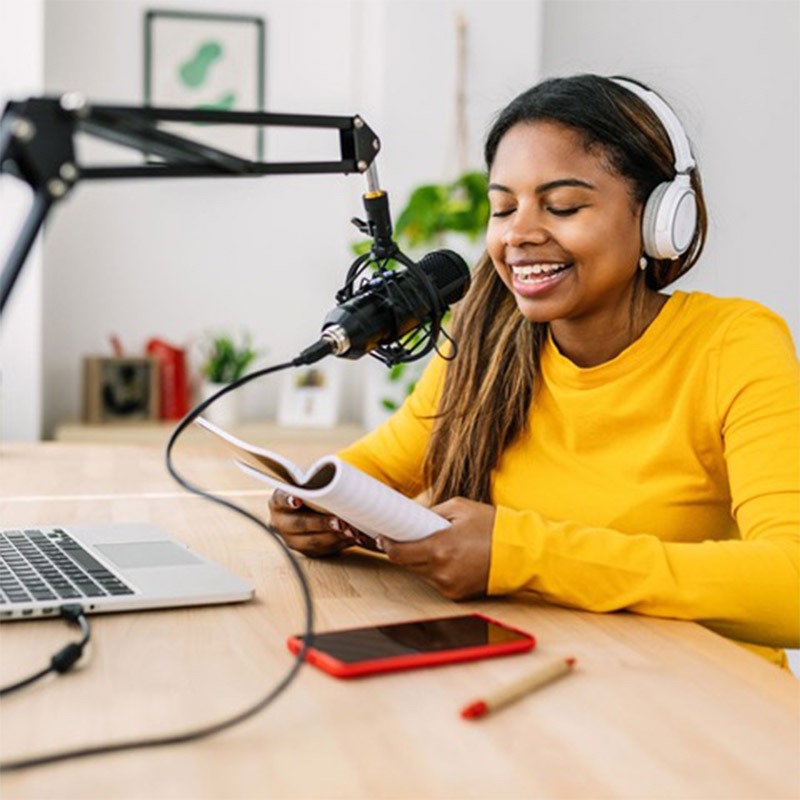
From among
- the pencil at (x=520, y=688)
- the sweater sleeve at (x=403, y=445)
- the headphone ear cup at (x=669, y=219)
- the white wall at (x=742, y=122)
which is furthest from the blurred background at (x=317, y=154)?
the pencil at (x=520, y=688)

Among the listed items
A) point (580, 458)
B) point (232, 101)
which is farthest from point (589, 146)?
point (232, 101)

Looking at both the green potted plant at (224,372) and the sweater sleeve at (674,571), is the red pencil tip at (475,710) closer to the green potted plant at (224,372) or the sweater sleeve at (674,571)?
the sweater sleeve at (674,571)

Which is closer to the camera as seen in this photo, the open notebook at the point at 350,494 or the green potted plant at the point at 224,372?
the open notebook at the point at 350,494

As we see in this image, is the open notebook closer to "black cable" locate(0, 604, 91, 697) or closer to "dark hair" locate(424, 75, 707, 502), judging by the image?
"black cable" locate(0, 604, 91, 697)

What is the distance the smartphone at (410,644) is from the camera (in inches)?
35.5

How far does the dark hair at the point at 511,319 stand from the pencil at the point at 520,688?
1.93 ft

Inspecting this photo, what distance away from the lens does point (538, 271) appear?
141cm

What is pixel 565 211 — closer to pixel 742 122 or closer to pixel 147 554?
pixel 147 554

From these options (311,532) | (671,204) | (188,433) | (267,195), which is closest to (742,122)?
(267,195)

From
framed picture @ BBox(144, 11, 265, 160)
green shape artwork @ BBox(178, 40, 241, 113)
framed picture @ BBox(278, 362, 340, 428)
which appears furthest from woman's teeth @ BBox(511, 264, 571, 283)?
green shape artwork @ BBox(178, 40, 241, 113)

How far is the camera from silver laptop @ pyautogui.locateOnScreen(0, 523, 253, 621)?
105 centimetres

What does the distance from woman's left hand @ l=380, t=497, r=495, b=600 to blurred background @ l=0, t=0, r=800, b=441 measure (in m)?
2.16

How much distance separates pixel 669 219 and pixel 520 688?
70cm

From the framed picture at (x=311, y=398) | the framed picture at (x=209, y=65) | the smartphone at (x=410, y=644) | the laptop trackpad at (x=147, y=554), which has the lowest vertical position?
the framed picture at (x=311, y=398)
